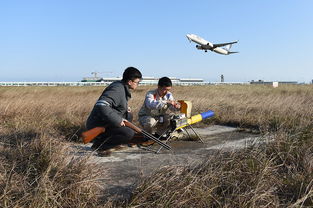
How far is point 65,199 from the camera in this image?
7.33 feet

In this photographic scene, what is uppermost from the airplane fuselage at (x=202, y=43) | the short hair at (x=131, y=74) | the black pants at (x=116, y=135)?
the airplane fuselage at (x=202, y=43)

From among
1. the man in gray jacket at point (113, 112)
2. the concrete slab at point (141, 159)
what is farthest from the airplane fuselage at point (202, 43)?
the man in gray jacket at point (113, 112)

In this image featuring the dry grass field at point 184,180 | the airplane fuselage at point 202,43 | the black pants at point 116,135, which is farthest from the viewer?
the airplane fuselage at point 202,43

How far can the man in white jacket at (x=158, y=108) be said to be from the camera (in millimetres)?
4785

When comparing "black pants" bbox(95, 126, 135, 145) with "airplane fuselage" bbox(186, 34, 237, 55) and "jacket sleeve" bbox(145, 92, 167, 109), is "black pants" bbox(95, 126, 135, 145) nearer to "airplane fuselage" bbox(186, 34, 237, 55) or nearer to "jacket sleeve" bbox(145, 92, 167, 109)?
"jacket sleeve" bbox(145, 92, 167, 109)

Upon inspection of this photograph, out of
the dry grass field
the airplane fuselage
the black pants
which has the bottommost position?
the dry grass field

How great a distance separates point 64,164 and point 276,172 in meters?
2.15

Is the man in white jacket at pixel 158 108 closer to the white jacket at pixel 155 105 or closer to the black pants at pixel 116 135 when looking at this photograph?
the white jacket at pixel 155 105

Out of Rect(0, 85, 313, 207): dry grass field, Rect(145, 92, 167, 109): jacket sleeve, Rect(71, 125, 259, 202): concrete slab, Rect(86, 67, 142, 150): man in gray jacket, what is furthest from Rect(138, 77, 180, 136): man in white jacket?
Rect(0, 85, 313, 207): dry grass field

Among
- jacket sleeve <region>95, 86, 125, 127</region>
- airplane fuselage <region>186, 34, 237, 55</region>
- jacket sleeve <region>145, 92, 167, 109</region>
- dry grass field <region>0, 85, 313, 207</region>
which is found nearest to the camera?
dry grass field <region>0, 85, 313, 207</region>

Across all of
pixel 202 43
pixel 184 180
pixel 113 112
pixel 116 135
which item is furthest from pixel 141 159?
pixel 202 43

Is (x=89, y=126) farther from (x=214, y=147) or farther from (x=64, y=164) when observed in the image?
(x=214, y=147)

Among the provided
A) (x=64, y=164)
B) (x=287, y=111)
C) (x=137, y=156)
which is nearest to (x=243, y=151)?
(x=137, y=156)

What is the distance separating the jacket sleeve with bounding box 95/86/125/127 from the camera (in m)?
3.74
